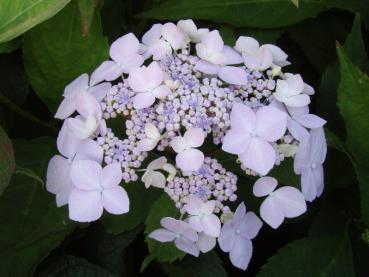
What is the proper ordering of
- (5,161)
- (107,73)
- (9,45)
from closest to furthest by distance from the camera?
(5,161) → (107,73) → (9,45)

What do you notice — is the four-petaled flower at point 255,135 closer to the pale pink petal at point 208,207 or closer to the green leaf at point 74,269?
the pale pink petal at point 208,207

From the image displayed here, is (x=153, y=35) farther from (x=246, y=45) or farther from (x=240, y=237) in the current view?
(x=240, y=237)

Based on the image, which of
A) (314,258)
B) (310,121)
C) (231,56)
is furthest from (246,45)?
(314,258)

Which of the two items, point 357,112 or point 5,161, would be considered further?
point 357,112

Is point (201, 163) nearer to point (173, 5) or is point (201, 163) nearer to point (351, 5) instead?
point (173, 5)

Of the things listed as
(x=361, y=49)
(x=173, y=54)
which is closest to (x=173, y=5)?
(x=173, y=54)
